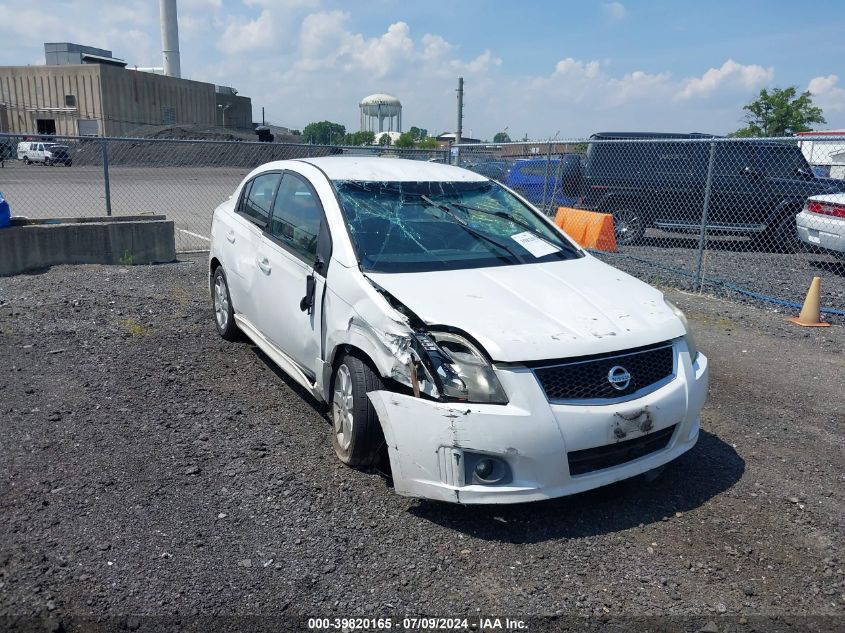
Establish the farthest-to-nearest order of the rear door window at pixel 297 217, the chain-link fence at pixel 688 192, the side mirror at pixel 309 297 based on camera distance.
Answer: the chain-link fence at pixel 688 192
the rear door window at pixel 297 217
the side mirror at pixel 309 297

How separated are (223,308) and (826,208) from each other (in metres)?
8.73

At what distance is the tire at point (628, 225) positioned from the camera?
12352mm

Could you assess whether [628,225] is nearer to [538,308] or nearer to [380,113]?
[538,308]

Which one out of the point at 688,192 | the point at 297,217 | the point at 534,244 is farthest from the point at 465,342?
the point at 688,192

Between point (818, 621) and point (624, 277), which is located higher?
point (624, 277)

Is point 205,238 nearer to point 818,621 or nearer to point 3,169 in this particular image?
point 818,621

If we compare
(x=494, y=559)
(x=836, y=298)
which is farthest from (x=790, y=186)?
(x=494, y=559)

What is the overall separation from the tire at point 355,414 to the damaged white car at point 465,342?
0.04ft

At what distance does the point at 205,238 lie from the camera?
12.5 m

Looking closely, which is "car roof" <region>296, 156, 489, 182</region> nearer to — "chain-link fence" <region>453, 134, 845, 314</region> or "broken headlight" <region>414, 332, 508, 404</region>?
"broken headlight" <region>414, 332, 508, 404</region>

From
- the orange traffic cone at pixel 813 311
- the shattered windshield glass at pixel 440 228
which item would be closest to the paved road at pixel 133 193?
the shattered windshield glass at pixel 440 228

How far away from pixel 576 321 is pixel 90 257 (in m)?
8.06

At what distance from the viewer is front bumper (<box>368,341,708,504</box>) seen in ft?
10.2

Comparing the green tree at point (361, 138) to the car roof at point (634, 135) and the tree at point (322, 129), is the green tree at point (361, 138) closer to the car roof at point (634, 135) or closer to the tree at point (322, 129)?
the tree at point (322, 129)
